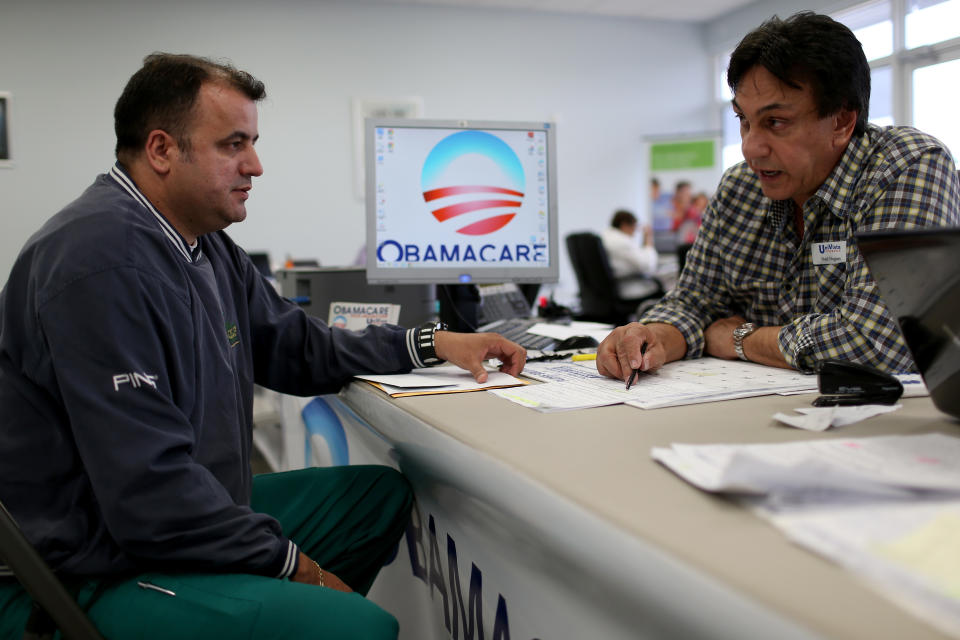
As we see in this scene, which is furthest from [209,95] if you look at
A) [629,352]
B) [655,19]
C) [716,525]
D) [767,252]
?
[655,19]

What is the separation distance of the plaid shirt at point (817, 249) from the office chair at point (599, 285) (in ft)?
11.4

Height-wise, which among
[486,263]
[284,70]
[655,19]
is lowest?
[486,263]

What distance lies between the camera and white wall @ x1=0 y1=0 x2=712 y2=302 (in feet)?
17.5

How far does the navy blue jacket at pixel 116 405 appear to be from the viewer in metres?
0.80

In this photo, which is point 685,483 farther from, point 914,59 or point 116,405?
point 914,59

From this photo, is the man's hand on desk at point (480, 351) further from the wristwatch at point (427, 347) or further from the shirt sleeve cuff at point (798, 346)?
the shirt sleeve cuff at point (798, 346)

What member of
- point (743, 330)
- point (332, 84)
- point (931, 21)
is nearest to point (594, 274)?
point (332, 84)

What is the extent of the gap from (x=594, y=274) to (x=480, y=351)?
393 centimetres

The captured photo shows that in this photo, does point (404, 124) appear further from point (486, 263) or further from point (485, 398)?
point (485, 398)

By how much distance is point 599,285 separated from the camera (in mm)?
5062

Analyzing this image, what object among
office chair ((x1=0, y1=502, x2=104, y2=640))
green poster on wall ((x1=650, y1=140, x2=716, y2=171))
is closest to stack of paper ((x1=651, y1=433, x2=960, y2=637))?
office chair ((x1=0, y1=502, x2=104, y2=640))

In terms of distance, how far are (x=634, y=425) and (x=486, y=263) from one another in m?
0.93

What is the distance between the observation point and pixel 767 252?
1.38 meters

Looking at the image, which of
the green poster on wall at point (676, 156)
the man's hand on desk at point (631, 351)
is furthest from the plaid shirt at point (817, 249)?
the green poster on wall at point (676, 156)
